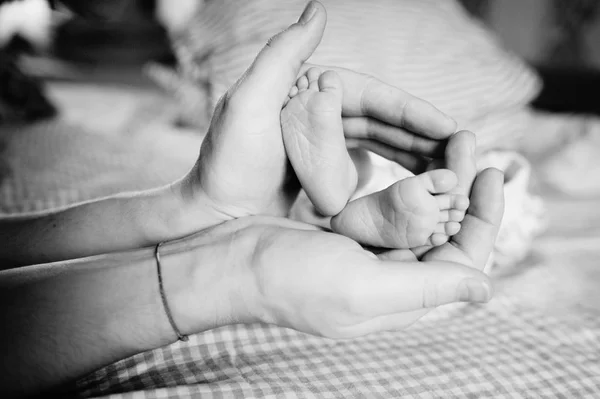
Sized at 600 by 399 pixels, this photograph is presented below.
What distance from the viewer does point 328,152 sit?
0.66m

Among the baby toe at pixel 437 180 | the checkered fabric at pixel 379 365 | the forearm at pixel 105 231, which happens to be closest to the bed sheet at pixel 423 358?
the checkered fabric at pixel 379 365

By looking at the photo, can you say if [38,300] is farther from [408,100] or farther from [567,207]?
[567,207]

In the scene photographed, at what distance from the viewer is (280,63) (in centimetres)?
65

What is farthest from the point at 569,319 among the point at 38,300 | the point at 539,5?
the point at 539,5

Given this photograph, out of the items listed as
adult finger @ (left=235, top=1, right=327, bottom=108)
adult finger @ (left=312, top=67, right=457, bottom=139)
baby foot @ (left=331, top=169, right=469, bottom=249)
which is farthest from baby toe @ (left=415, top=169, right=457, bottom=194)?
adult finger @ (left=235, top=1, right=327, bottom=108)

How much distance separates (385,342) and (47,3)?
31.6 inches

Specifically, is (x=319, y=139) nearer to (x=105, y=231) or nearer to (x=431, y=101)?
(x=105, y=231)

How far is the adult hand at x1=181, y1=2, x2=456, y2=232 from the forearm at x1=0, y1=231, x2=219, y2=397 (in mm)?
104

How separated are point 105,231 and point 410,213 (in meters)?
0.44

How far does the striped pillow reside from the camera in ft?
3.71

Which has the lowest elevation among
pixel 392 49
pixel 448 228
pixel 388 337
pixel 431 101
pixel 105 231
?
pixel 388 337

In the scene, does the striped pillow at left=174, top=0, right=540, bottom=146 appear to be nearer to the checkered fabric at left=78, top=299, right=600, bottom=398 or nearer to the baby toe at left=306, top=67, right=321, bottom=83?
the baby toe at left=306, top=67, right=321, bottom=83

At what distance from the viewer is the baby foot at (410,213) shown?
0.60 meters

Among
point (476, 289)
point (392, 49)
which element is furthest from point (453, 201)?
point (392, 49)
